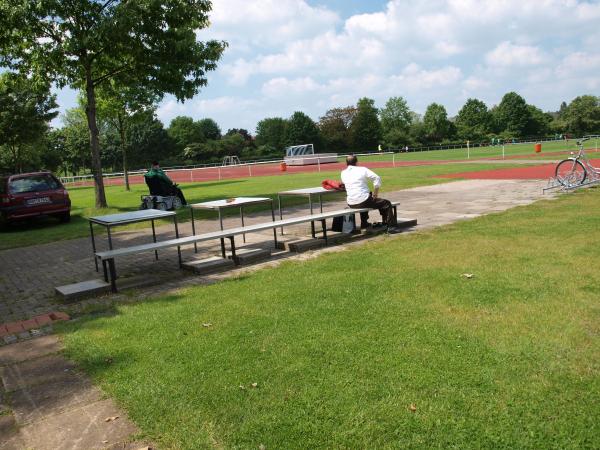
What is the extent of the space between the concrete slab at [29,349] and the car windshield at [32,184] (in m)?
11.5

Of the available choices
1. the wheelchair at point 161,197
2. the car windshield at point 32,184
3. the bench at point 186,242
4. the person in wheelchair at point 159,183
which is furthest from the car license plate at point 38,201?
the bench at point 186,242

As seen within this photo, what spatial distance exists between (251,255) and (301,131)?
8993 cm

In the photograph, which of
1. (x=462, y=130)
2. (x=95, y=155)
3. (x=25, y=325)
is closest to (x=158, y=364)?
(x=25, y=325)

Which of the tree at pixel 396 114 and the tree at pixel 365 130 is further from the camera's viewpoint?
the tree at pixel 396 114

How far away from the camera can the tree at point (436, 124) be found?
341 feet

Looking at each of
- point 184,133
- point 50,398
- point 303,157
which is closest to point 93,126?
point 50,398

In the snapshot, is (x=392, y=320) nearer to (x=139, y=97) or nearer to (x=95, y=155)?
(x=95, y=155)

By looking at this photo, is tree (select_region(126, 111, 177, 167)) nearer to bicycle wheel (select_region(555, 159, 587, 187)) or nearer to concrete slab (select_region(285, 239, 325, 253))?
bicycle wheel (select_region(555, 159, 587, 187))

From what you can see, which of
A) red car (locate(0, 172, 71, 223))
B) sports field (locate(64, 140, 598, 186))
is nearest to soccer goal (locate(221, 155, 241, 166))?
sports field (locate(64, 140, 598, 186))

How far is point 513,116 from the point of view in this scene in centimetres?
11175

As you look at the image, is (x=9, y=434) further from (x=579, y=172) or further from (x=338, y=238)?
(x=579, y=172)

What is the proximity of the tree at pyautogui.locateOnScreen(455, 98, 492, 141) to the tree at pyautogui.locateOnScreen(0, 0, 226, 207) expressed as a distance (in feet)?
298

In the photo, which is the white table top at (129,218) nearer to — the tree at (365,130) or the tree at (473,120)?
the tree at (365,130)

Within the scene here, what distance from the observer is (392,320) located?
4824mm
